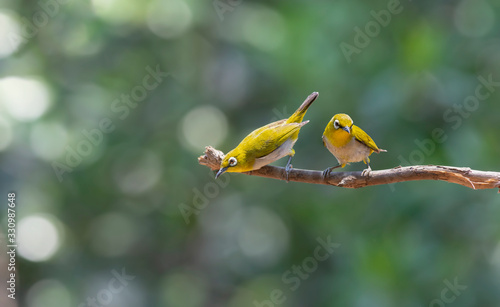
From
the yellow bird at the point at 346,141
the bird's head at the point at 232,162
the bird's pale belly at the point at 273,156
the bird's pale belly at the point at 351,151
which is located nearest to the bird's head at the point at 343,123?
the yellow bird at the point at 346,141

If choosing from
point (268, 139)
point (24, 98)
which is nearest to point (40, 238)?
point (24, 98)

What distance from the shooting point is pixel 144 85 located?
327 inches

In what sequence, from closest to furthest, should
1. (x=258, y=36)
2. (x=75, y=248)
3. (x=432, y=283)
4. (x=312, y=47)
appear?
(x=432, y=283), (x=312, y=47), (x=258, y=36), (x=75, y=248)

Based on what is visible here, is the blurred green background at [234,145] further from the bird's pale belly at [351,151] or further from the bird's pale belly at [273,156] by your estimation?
the bird's pale belly at [273,156]

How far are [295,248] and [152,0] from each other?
170 inches

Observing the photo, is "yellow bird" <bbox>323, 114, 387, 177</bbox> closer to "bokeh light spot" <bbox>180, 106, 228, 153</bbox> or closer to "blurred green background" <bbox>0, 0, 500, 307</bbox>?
"blurred green background" <bbox>0, 0, 500, 307</bbox>

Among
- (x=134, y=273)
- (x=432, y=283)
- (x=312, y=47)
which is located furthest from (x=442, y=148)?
(x=134, y=273)

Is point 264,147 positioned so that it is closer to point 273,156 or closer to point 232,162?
point 273,156

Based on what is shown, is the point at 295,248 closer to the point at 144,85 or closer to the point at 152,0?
the point at 144,85

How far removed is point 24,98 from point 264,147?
437 cm

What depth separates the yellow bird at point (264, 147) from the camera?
3.28 m

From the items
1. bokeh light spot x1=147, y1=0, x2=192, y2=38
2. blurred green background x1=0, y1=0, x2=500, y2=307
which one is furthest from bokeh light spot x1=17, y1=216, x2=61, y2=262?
bokeh light spot x1=147, y1=0, x2=192, y2=38

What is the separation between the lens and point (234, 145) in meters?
8.10

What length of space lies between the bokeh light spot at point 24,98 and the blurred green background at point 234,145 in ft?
0.09
